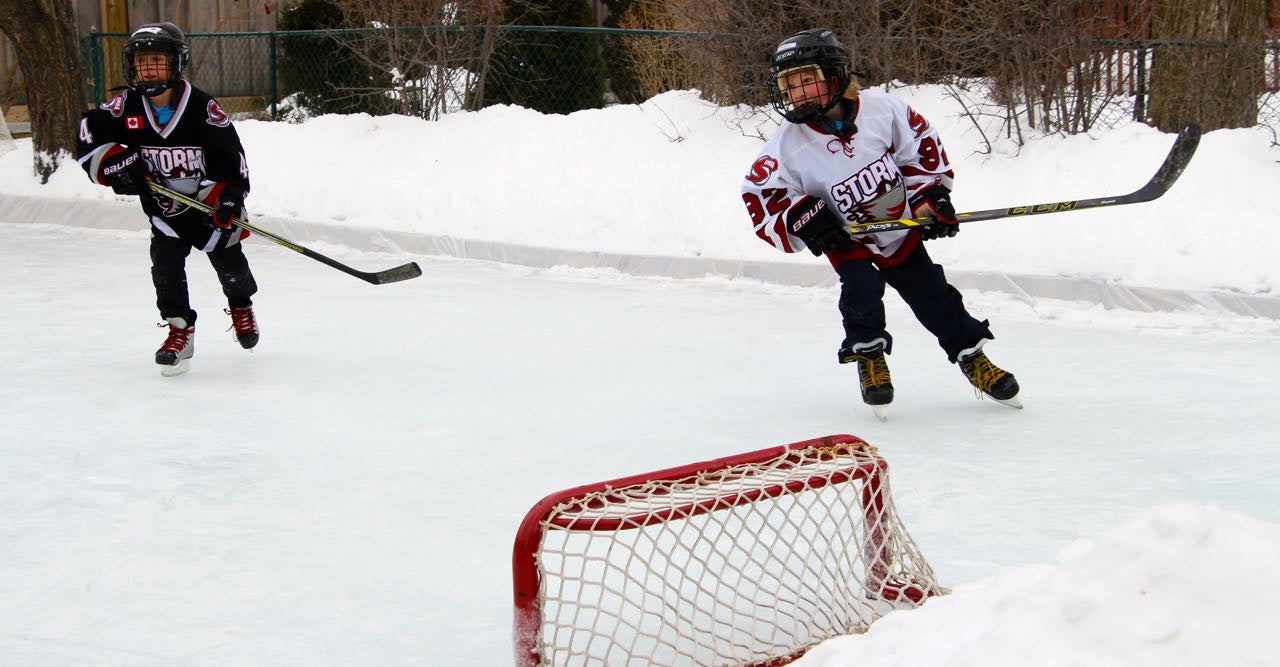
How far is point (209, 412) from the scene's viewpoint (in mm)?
4023

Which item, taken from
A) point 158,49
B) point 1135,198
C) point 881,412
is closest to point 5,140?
point 158,49

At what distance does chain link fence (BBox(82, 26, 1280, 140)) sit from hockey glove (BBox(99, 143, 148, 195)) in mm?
3945

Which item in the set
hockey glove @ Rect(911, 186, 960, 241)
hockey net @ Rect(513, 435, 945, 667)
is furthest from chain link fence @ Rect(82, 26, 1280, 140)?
hockey net @ Rect(513, 435, 945, 667)

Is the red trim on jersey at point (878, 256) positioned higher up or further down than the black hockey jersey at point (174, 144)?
further down

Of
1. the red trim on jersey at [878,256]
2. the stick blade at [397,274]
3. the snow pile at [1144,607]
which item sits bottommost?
the stick blade at [397,274]

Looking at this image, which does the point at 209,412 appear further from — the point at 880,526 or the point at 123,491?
the point at 880,526

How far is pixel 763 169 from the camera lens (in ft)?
12.2

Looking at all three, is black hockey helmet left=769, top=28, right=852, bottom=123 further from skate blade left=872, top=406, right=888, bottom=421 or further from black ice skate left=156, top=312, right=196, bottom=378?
black ice skate left=156, top=312, right=196, bottom=378

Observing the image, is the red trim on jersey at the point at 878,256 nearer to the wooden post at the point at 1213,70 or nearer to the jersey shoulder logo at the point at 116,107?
the jersey shoulder logo at the point at 116,107

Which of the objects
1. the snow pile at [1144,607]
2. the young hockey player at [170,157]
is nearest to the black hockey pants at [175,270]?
the young hockey player at [170,157]

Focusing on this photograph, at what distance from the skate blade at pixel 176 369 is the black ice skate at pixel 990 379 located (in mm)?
2515

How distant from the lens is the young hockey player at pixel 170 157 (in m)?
4.29

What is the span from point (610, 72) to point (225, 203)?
18.0ft

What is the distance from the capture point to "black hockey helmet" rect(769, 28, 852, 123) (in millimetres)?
3523
